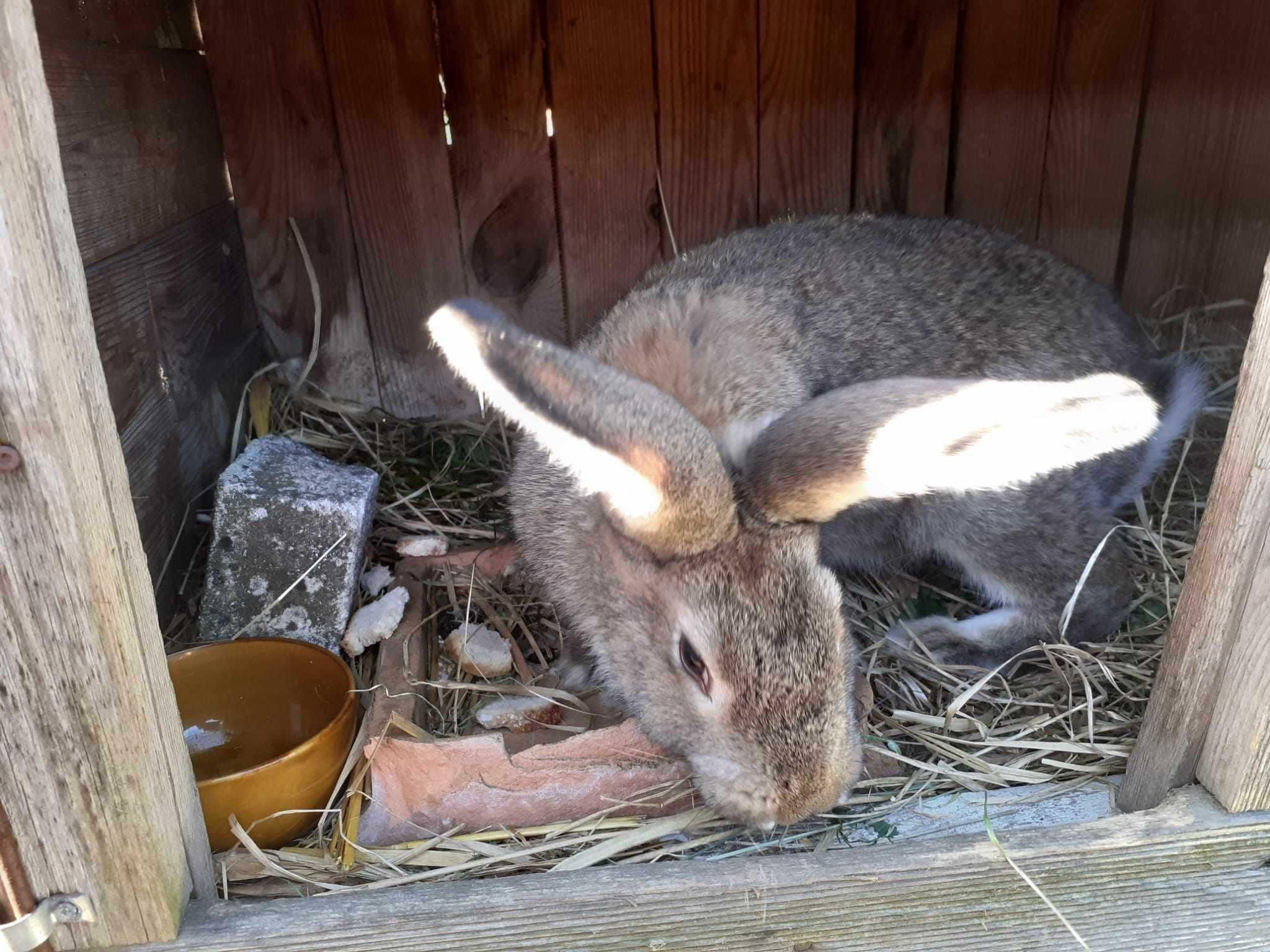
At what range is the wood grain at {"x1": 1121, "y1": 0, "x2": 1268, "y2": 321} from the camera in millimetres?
2754

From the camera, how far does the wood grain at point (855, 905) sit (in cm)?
151

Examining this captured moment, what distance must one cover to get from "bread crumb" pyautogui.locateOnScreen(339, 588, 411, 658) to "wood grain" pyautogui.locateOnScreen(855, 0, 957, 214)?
1.96 metres

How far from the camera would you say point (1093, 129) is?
2.97 m

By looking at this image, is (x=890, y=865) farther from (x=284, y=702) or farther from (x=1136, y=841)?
(x=284, y=702)

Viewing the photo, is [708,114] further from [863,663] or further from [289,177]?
[863,663]

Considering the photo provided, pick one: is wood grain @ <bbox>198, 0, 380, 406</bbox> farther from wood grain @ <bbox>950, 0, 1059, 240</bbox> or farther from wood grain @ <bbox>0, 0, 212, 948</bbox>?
wood grain @ <bbox>950, 0, 1059, 240</bbox>

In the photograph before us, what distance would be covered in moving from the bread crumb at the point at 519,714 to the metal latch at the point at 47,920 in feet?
2.85

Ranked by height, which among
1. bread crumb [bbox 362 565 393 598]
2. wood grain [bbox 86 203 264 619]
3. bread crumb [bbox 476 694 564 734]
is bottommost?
bread crumb [bbox 476 694 564 734]

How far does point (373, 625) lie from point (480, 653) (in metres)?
0.28

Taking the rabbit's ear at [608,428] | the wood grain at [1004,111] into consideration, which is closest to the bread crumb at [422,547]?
the rabbit's ear at [608,428]

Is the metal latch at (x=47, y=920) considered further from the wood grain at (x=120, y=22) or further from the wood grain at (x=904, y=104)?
the wood grain at (x=904, y=104)

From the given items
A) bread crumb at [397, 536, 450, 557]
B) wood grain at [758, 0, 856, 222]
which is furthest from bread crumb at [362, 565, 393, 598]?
wood grain at [758, 0, 856, 222]

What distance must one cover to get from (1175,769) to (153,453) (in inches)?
89.5

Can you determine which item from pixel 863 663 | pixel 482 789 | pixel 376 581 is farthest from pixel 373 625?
pixel 863 663
